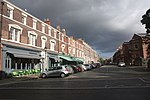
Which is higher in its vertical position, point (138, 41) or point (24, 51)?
point (138, 41)

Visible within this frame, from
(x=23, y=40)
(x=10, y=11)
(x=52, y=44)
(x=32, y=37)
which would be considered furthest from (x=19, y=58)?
(x=52, y=44)

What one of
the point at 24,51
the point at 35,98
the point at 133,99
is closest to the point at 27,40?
the point at 24,51

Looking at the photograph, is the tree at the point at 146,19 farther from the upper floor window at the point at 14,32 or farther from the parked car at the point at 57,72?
the upper floor window at the point at 14,32

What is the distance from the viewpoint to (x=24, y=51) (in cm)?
3075

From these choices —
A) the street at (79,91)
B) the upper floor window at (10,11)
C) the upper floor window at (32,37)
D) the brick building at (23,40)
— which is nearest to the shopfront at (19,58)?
the brick building at (23,40)

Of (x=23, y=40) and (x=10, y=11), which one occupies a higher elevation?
(x=10, y=11)

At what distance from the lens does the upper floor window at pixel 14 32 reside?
92.1 ft

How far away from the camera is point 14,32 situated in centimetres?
2892

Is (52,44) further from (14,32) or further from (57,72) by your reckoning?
(57,72)

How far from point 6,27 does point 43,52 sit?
1072cm

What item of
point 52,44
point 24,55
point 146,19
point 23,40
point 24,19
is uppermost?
point 24,19

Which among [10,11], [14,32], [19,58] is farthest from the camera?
[19,58]

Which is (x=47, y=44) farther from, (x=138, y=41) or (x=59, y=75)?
(x=138, y=41)

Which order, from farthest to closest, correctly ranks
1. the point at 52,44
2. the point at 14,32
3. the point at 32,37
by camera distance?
1. the point at 52,44
2. the point at 32,37
3. the point at 14,32
